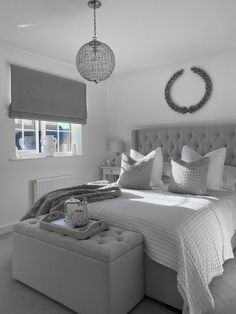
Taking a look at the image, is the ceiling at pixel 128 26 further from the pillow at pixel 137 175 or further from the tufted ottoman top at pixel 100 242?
the tufted ottoman top at pixel 100 242

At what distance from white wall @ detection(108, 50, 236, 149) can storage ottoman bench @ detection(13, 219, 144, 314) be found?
2.59 metres

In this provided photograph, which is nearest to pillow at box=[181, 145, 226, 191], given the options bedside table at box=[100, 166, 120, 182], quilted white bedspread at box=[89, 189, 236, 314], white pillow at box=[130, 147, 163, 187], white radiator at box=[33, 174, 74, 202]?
quilted white bedspread at box=[89, 189, 236, 314]

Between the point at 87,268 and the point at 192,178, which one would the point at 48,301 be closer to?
the point at 87,268

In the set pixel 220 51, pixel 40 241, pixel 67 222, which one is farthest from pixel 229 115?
pixel 40 241

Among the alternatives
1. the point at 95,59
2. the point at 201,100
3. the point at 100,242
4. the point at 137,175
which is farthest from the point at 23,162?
the point at 201,100

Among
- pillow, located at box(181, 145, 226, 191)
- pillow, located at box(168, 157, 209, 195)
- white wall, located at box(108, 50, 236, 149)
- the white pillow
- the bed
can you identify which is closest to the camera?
the bed

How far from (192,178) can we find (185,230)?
3.29 ft

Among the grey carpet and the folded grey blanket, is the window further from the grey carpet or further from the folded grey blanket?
the grey carpet

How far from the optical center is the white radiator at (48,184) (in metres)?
3.89

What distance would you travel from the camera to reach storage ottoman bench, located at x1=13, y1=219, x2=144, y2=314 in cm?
174

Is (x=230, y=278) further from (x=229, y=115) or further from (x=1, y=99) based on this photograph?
(x=1, y=99)

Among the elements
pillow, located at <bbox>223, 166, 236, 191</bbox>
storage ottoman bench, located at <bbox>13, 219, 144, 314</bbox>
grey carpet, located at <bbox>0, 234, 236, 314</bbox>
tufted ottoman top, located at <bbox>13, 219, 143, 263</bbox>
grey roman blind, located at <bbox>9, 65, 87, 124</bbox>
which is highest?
grey roman blind, located at <bbox>9, 65, 87, 124</bbox>

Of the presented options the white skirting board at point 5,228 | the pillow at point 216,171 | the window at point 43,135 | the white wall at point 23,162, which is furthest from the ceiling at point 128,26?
the white skirting board at point 5,228

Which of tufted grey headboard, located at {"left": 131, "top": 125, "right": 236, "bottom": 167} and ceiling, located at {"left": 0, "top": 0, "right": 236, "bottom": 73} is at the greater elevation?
ceiling, located at {"left": 0, "top": 0, "right": 236, "bottom": 73}
